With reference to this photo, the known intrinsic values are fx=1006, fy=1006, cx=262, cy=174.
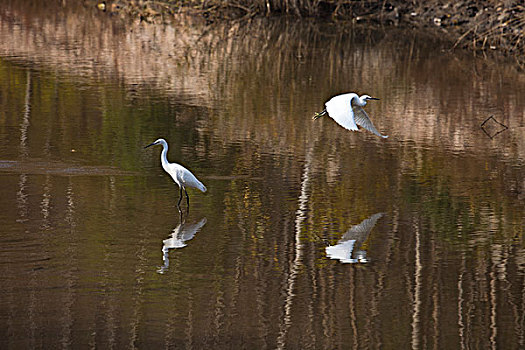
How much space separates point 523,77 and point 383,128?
222 inches

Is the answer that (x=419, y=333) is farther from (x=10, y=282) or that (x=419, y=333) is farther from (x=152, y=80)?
(x=152, y=80)

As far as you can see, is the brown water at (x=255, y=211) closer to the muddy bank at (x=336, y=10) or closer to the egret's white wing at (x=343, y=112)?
the egret's white wing at (x=343, y=112)

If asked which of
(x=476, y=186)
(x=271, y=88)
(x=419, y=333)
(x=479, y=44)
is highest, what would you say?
(x=479, y=44)

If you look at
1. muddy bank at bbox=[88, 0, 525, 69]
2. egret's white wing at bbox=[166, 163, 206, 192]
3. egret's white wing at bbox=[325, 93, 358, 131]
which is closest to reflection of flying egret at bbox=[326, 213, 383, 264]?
egret's white wing at bbox=[325, 93, 358, 131]

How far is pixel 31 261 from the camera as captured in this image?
7.38m

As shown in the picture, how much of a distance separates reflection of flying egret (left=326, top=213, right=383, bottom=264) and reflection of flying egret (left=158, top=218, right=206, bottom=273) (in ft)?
3.78

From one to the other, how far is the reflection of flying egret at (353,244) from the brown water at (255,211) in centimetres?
3

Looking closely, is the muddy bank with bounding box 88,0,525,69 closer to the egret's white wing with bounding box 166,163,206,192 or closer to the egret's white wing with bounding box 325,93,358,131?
the egret's white wing with bounding box 325,93,358,131

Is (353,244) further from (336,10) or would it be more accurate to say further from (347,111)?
(336,10)

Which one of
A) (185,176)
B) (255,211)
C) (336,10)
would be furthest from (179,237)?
(336,10)

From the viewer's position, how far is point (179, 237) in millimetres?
8227

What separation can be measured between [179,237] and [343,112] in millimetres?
2281

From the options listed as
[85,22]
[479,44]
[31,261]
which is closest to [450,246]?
[31,261]

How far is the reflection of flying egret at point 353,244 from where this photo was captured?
7.90 meters
